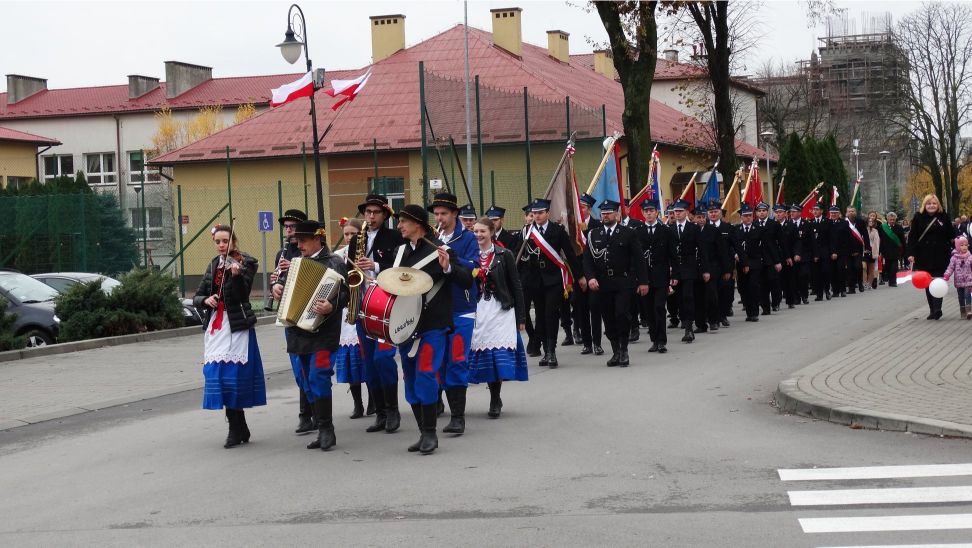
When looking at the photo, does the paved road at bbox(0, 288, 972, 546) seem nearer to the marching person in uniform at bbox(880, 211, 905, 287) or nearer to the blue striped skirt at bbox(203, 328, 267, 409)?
the blue striped skirt at bbox(203, 328, 267, 409)

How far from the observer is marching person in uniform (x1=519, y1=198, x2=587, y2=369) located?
50.3 feet

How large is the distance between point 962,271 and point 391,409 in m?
11.8

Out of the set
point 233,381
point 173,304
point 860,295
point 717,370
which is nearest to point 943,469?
point 233,381

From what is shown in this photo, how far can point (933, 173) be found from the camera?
67688 mm

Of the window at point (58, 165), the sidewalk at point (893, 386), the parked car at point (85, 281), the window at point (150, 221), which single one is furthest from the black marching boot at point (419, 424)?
the window at point (58, 165)

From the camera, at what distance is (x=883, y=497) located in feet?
24.7

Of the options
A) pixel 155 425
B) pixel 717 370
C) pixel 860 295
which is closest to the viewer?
pixel 155 425

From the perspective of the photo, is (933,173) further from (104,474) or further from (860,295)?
(104,474)

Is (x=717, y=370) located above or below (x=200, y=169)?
below

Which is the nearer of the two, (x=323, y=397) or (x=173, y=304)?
(x=323, y=397)

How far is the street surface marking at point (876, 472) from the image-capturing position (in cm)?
812

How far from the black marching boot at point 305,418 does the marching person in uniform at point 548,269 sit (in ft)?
16.0

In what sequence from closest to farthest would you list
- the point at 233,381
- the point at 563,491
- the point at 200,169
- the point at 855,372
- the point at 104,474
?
the point at 563,491, the point at 104,474, the point at 233,381, the point at 855,372, the point at 200,169

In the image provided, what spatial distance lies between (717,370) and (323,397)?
6025mm
